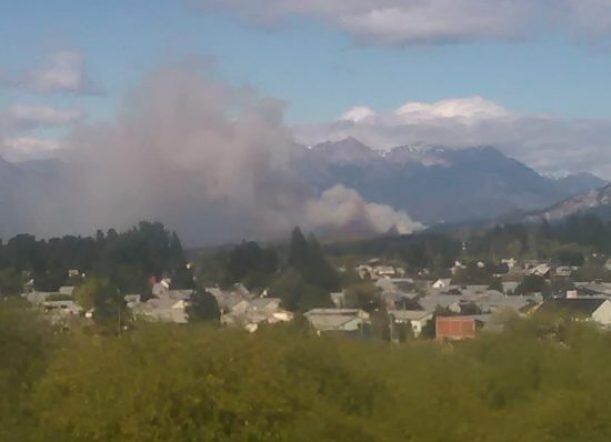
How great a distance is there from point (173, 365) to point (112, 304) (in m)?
21.4

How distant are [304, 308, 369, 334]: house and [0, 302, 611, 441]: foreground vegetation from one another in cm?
1285

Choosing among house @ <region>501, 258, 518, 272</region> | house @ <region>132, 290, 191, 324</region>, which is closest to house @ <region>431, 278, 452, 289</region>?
house @ <region>501, 258, 518, 272</region>

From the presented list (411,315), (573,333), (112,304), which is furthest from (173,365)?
(411,315)

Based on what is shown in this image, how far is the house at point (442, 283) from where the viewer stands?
2074 inches

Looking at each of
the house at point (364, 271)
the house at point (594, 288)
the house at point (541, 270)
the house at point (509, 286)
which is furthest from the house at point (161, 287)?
the house at point (541, 270)

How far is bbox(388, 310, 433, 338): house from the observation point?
118 feet

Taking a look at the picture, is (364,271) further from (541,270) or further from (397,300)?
(541,270)

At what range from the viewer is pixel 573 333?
72.0 feet

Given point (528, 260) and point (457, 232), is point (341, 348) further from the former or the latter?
point (457, 232)

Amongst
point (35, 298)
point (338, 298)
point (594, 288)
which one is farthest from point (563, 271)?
point (35, 298)

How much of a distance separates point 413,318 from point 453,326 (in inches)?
135

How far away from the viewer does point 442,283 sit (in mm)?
54344

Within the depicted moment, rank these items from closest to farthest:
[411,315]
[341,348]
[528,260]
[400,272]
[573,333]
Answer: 1. [341,348]
2. [573,333]
3. [411,315]
4. [400,272]
5. [528,260]

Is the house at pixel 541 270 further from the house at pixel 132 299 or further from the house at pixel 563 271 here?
the house at pixel 132 299
